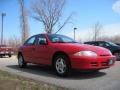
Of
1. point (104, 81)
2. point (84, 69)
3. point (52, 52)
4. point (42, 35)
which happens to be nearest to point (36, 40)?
Result: point (42, 35)

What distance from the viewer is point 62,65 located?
8.34m

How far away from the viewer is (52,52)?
28.9ft

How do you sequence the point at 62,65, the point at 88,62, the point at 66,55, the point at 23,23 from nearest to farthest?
1. the point at 88,62
2. the point at 66,55
3. the point at 62,65
4. the point at 23,23

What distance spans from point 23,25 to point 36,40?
31.7 meters

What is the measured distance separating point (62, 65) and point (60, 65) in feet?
0.34

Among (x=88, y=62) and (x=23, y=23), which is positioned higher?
(x=23, y=23)

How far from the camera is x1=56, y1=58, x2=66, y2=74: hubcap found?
830cm

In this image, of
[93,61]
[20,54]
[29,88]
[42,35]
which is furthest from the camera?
[20,54]

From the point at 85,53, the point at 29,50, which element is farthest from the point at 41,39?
the point at 85,53

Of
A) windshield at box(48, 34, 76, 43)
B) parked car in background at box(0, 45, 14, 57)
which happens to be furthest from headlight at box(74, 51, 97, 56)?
parked car in background at box(0, 45, 14, 57)

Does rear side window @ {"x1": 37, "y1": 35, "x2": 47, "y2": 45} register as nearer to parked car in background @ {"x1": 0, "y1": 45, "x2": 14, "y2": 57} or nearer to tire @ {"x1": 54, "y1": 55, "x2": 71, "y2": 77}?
tire @ {"x1": 54, "y1": 55, "x2": 71, "y2": 77}

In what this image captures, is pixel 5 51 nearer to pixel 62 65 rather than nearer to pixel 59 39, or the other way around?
pixel 59 39

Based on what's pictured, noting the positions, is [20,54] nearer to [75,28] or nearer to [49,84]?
[49,84]

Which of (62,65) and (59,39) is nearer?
(62,65)
